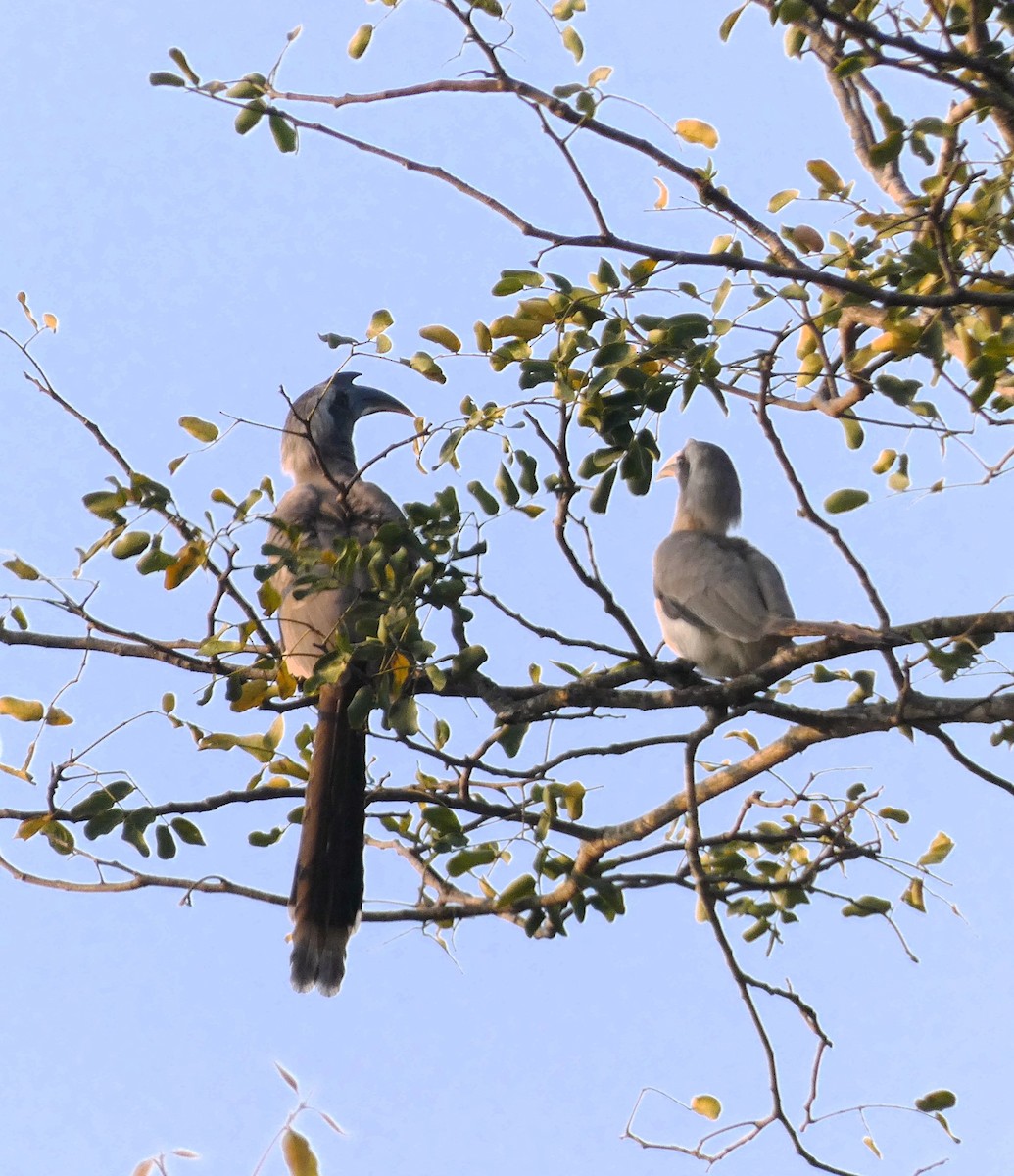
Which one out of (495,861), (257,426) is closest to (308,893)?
(495,861)

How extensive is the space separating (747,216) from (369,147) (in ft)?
3.73

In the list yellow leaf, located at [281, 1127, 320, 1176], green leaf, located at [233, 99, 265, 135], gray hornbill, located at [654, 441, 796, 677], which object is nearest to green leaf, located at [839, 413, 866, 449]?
gray hornbill, located at [654, 441, 796, 677]

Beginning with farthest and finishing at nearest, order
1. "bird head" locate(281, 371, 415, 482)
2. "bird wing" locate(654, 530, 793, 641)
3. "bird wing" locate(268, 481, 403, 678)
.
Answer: "bird head" locate(281, 371, 415, 482), "bird wing" locate(654, 530, 793, 641), "bird wing" locate(268, 481, 403, 678)

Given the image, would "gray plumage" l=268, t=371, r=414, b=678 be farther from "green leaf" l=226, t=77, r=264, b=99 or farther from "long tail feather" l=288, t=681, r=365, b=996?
"green leaf" l=226, t=77, r=264, b=99

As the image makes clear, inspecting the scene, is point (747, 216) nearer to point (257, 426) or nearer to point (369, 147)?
point (369, 147)

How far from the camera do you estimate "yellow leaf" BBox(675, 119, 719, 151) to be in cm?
399

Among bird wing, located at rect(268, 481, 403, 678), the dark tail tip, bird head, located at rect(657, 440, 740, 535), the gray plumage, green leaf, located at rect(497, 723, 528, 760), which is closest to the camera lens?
green leaf, located at rect(497, 723, 528, 760)

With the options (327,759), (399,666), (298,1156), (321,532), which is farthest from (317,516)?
(298,1156)

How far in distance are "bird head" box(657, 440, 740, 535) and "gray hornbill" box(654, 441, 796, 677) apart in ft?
1.07

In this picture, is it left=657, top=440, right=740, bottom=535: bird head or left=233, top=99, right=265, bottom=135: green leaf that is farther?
left=657, top=440, right=740, bottom=535: bird head

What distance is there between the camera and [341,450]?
662cm

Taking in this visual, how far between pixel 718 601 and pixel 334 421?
2.21 metres

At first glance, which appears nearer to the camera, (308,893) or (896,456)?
(308,893)

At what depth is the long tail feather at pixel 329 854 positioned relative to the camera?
14.3ft
